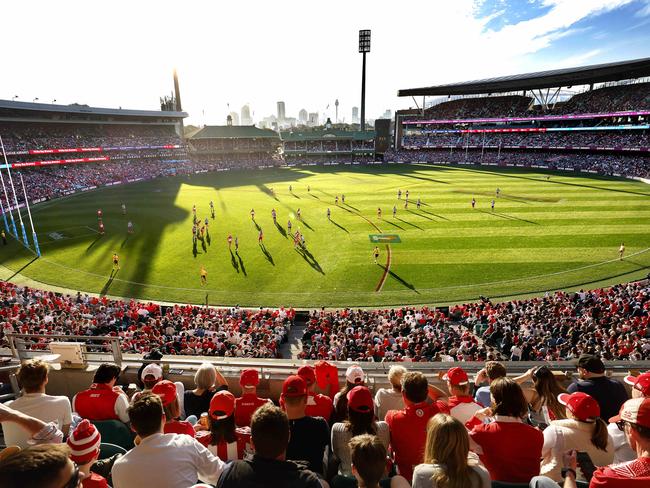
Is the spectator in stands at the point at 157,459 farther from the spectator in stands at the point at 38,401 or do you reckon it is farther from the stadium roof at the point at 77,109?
the stadium roof at the point at 77,109

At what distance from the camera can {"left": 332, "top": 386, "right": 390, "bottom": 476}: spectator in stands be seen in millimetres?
3877

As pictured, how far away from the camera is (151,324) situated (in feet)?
53.4

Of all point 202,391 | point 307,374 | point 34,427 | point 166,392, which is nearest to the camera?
point 34,427

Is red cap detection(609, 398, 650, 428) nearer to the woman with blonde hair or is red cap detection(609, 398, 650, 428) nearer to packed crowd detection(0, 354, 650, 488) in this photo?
packed crowd detection(0, 354, 650, 488)

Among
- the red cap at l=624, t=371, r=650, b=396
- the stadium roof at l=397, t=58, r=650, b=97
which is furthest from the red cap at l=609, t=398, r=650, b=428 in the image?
the stadium roof at l=397, t=58, r=650, b=97

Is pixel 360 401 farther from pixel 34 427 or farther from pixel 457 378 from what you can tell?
pixel 34 427

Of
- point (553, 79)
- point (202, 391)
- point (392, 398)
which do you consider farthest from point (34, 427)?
point (553, 79)

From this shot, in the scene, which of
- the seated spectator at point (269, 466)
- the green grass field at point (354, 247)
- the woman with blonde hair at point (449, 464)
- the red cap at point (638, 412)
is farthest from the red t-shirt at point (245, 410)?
the green grass field at point (354, 247)

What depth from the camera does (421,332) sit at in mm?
14992

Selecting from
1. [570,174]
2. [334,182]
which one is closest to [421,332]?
[334,182]

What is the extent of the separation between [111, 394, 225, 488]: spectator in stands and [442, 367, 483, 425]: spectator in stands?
2760 millimetres

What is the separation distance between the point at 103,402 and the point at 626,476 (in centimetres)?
532

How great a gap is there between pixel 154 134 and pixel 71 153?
2255cm

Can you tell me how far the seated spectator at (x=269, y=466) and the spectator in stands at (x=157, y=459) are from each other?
23.6 inches
